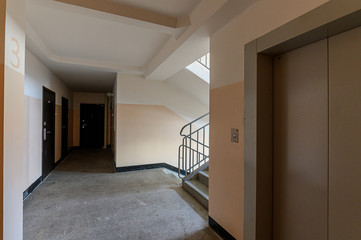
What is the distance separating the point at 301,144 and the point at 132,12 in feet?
6.88

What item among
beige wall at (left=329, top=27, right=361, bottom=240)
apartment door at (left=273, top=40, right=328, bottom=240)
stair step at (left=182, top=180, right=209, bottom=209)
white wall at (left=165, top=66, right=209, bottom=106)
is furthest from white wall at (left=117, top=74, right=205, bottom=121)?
beige wall at (left=329, top=27, right=361, bottom=240)

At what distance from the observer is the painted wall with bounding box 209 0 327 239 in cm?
142

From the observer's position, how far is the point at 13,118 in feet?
4.56

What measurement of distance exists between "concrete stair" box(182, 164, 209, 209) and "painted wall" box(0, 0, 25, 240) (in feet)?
6.77

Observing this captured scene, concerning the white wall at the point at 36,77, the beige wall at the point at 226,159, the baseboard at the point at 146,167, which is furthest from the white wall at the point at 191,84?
the white wall at the point at 36,77

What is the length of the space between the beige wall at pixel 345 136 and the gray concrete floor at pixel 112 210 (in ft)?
4.36

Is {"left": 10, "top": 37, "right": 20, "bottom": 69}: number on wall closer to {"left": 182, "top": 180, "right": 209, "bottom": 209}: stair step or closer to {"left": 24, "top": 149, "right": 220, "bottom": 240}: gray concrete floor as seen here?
{"left": 24, "top": 149, "right": 220, "bottom": 240}: gray concrete floor

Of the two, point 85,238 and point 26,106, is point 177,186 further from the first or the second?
point 26,106

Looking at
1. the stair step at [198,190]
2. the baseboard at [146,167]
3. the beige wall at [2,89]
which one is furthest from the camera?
the baseboard at [146,167]

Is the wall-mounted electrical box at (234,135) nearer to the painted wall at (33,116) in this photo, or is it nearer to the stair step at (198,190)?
the stair step at (198,190)

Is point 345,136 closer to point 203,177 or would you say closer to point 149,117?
point 203,177

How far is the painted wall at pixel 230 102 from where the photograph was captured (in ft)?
4.65

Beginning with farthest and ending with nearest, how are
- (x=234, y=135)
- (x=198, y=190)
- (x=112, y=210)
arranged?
(x=198, y=190), (x=112, y=210), (x=234, y=135)

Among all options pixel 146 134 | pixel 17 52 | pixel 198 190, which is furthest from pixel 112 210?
pixel 146 134
